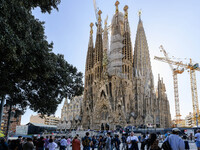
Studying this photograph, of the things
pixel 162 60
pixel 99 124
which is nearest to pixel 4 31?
pixel 99 124

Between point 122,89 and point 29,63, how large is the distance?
1708 inches

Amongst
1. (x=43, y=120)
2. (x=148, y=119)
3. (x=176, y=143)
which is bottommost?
(x=43, y=120)

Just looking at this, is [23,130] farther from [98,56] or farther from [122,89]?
[98,56]

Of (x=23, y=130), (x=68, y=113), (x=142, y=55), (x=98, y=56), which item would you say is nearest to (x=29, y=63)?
(x=23, y=130)

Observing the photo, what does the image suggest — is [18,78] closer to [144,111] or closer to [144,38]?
[144,111]

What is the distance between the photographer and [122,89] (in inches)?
2108

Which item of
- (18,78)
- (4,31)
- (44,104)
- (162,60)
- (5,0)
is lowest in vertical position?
(44,104)

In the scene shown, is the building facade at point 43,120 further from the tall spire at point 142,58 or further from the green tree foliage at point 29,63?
the green tree foliage at point 29,63

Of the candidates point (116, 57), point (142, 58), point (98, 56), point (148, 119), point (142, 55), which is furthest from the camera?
point (98, 56)

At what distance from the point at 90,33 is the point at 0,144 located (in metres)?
68.2

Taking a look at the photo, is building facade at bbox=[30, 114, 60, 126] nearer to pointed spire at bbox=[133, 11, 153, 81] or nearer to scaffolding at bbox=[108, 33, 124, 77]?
scaffolding at bbox=[108, 33, 124, 77]

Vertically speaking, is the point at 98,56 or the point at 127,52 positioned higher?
the point at 127,52

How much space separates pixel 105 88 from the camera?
53531mm

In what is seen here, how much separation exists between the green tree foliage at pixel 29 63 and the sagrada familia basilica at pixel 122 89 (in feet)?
105
